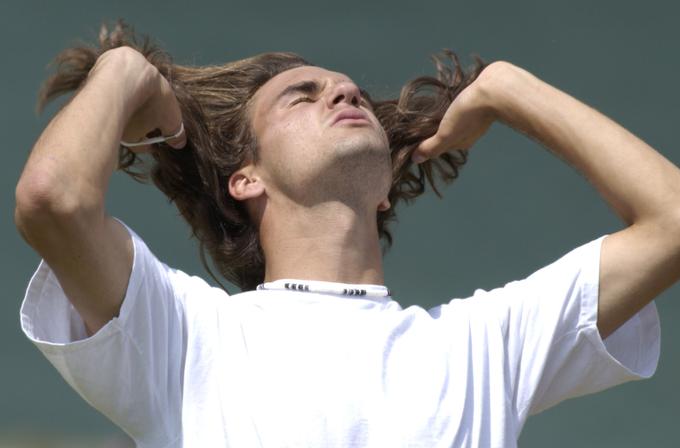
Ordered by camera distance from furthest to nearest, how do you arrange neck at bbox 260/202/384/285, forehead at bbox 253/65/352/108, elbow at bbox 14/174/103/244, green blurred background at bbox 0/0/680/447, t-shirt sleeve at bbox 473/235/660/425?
1. green blurred background at bbox 0/0/680/447
2. forehead at bbox 253/65/352/108
3. neck at bbox 260/202/384/285
4. t-shirt sleeve at bbox 473/235/660/425
5. elbow at bbox 14/174/103/244

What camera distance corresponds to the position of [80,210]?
211 cm

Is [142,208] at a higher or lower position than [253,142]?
lower

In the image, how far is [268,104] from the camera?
2.78 meters

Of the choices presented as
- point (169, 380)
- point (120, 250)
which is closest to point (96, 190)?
point (120, 250)

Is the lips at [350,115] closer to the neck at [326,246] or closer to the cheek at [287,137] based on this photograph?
the cheek at [287,137]

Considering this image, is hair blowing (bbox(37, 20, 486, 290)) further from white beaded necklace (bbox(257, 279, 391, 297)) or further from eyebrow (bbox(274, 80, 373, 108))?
white beaded necklace (bbox(257, 279, 391, 297))

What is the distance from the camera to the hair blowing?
2795mm

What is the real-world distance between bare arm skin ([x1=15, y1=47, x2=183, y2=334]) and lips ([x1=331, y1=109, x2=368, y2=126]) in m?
0.43

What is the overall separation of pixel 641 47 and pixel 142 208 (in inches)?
50.0

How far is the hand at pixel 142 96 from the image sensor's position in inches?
93.8

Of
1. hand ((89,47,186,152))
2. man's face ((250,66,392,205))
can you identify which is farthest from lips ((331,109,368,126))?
hand ((89,47,186,152))

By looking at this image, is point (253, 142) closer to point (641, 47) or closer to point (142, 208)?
point (142, 208)

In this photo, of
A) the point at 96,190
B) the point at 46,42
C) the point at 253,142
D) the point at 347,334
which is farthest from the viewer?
the point at 46,42

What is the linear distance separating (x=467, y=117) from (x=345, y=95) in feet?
0.67
